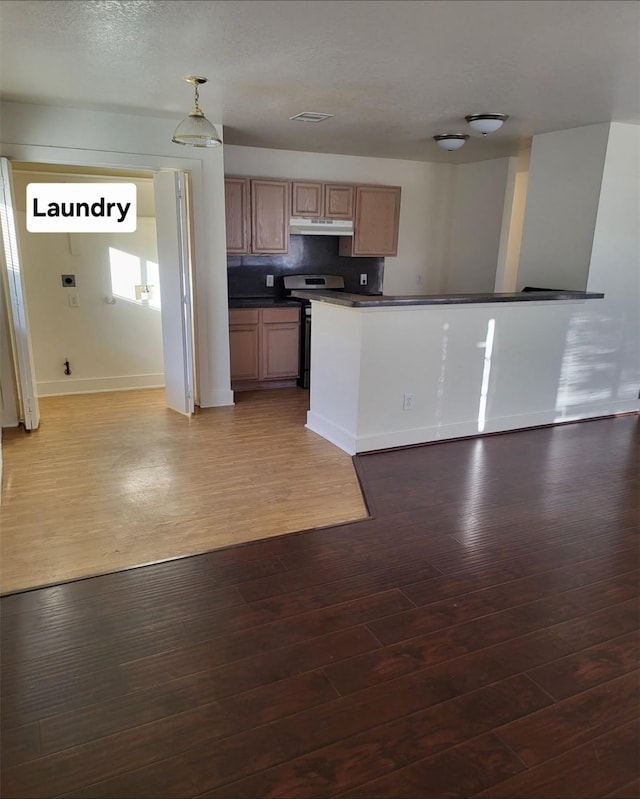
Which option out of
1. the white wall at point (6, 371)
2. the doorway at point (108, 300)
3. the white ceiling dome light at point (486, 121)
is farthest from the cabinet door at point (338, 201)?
the white wall at point (6, 371)

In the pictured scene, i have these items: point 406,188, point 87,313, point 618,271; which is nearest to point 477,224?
point 406,188

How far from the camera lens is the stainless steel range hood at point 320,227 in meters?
5.75

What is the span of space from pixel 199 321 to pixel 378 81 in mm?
2534

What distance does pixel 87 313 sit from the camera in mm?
5426

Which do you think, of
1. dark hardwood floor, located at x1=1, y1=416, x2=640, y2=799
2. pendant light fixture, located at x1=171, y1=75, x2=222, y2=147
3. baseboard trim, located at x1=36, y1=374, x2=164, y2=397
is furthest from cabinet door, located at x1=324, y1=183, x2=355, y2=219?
dark hardwood floor, located at x1=1, y1=416, x2=640, y2=799

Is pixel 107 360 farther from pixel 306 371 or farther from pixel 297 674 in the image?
pixel 297 674

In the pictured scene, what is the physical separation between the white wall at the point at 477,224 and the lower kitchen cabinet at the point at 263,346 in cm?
231

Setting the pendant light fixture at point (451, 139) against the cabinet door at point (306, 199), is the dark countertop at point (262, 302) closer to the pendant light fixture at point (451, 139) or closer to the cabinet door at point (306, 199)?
the cabinet door at point (306, 199)

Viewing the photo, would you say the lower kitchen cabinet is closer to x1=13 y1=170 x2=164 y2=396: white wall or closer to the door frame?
the door frame

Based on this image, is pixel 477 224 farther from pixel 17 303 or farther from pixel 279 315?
pixel 17 303

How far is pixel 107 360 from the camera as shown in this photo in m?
5.61

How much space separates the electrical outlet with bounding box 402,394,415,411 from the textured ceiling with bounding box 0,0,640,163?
2.04m

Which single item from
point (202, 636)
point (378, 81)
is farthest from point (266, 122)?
point (202, 636)

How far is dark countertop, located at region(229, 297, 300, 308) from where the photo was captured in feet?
18.2
